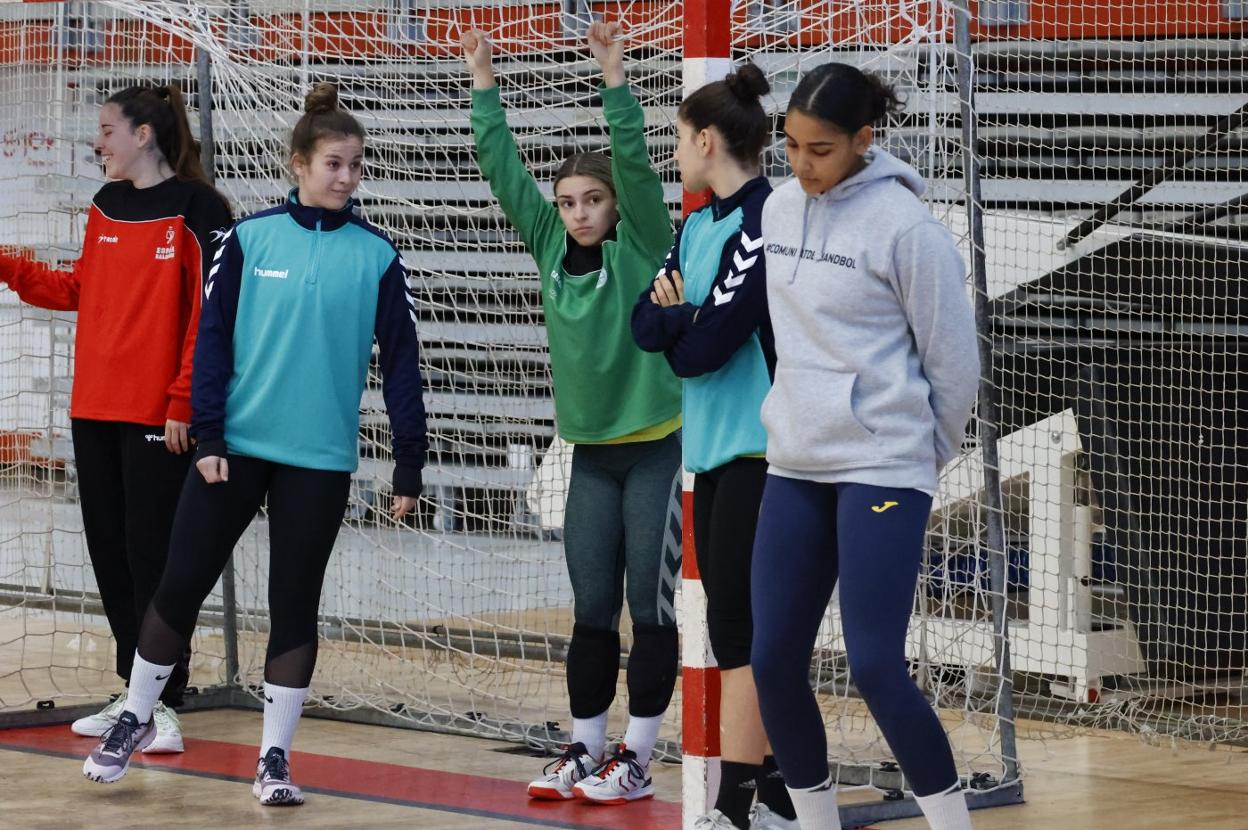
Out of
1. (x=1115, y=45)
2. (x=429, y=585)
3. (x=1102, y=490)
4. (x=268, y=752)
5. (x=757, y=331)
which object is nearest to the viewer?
(x=757, y=331)

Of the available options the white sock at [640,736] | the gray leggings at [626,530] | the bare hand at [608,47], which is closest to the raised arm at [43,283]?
the gray leggings at [626,530]

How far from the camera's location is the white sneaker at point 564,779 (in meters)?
4.03

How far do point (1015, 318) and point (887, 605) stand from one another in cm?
321

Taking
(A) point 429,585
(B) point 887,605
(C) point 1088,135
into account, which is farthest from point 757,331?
(C) point 1088,135

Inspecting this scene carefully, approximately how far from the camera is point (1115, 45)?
7.88 metres

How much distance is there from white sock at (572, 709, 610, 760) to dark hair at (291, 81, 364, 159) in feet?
4.80

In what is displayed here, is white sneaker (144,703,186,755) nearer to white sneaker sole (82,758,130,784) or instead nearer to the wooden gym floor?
the wooden gym floor

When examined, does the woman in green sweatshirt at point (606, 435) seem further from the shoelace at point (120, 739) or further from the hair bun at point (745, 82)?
the shoelace at point (120, 739)

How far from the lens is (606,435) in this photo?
397cm

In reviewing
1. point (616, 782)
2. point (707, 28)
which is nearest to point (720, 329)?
point (707, 28)

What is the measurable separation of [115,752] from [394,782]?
2.17 feet

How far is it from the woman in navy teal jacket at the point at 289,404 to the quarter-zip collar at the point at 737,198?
942 mm

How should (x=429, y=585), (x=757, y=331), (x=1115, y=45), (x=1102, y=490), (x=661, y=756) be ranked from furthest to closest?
1. (x=1115, y=45)
2. (x=429, y=585)
3. (x=1102, y=490)
4. (x=661, y=756)
5. (x=757, y=331)

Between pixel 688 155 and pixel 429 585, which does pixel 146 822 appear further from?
pixel 429 585
